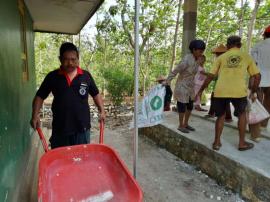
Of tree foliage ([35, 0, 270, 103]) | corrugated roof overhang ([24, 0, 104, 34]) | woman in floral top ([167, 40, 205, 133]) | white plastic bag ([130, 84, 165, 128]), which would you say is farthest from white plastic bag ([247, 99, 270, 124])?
tree foliage ([35, 0, 270, 103])

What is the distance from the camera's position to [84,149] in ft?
7.03

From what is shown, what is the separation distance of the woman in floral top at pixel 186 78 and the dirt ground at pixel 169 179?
637mm

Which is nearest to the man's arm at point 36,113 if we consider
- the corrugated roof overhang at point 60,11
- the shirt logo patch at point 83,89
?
the shirt logo patch at point 83,89

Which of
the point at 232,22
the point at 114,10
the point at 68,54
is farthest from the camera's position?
the point at 232,22

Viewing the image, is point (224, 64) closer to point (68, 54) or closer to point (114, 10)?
point (68, 54)

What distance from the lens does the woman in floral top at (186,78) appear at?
383 cm

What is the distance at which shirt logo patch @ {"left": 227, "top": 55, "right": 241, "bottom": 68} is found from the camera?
124 inches

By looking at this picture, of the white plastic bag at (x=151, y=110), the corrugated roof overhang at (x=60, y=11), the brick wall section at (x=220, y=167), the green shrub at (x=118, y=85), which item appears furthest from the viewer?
the green shrub at (x=118, y=85)

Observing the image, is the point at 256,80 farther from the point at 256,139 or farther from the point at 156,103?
the point at 156,103

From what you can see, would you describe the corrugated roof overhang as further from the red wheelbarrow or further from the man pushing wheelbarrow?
the red wheelbarrow

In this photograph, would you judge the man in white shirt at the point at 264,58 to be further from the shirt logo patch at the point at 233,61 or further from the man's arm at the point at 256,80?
the shirt logo patch at the point at 233,61

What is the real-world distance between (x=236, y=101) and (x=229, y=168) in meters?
0.82

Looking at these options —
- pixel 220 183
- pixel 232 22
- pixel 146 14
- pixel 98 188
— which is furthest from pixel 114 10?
pixel 98 188

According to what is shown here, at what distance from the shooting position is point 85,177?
2.00m
